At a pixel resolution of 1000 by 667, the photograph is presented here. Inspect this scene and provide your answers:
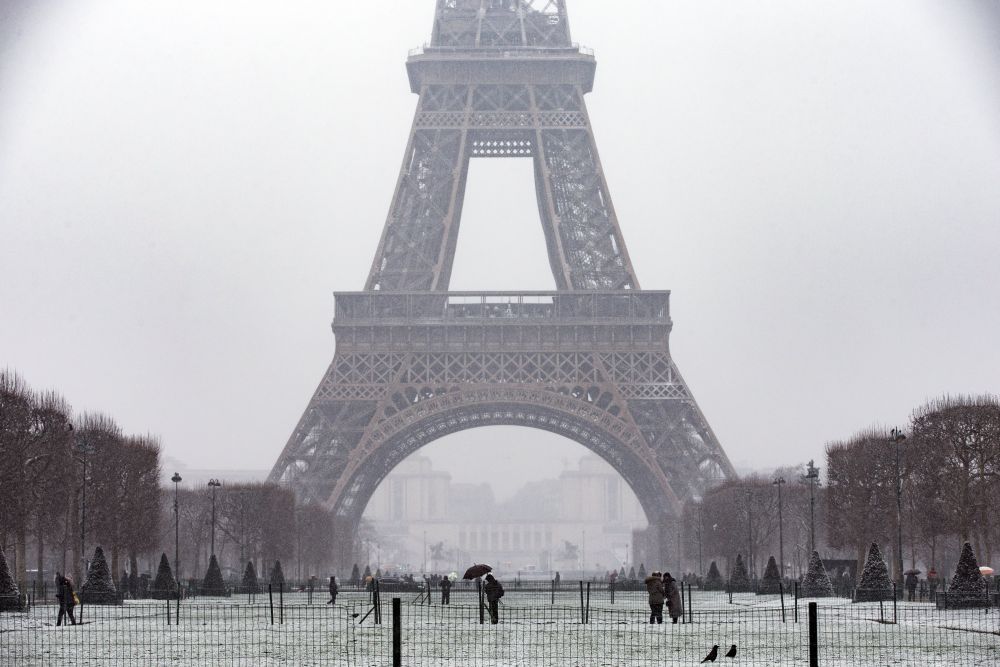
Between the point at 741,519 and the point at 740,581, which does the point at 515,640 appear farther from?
the point at 741,519

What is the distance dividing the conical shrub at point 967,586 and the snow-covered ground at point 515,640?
78 cm

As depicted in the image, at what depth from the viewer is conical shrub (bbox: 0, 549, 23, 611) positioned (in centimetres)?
4306

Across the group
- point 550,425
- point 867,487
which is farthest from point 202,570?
point 867,487

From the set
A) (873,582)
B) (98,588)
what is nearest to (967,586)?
(873,582)

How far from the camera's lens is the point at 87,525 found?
232 feet

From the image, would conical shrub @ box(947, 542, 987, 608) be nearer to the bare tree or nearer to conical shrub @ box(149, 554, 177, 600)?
the bare tree

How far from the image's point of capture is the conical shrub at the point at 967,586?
4325 cm

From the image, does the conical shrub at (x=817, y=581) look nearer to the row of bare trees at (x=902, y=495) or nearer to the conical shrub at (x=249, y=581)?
the row of bare trees at (x=902, y=495)

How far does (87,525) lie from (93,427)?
5.67 metres

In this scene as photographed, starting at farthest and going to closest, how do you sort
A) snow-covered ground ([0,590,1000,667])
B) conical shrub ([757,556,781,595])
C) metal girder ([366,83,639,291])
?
metal girder ([366,83,639,291]) → conical shrub ([757,556,781,595]) → snow-covered ground ([0,590,1000,667])

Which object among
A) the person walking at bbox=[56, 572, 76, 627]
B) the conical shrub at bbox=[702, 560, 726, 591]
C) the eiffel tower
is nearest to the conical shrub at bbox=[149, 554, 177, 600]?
the person walking at bbox=[56, 572, 76, 627]

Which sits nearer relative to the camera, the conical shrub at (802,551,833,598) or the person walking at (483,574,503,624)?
the person walking at (483,574,503,624)

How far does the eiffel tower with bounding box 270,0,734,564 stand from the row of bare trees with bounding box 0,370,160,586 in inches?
719

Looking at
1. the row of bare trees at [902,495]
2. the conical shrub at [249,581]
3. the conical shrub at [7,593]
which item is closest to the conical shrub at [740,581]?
the row of bare trees at [902,495]
